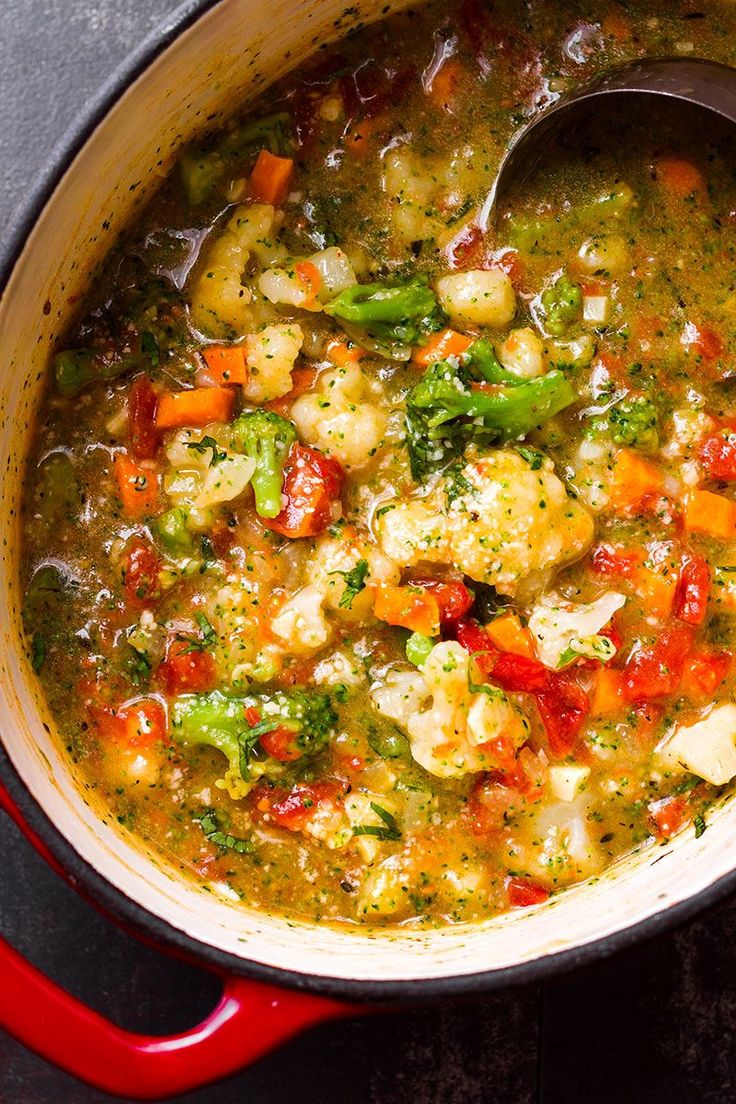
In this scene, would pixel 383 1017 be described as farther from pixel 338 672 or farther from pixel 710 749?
pixel 710 749

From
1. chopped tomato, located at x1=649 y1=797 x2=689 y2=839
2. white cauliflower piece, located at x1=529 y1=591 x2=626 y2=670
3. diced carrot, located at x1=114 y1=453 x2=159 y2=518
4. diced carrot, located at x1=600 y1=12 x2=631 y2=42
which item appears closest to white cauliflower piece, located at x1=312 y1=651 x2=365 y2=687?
white cauliflower piece, located at x1=529 y1=591 x2=626 y2=670

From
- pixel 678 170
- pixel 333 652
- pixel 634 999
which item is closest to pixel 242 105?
pixel 678 170

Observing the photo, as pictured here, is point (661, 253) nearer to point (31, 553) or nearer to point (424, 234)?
point (424, 234)

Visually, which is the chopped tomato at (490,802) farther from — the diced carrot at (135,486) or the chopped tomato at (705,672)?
the diced carrot at (135,486)

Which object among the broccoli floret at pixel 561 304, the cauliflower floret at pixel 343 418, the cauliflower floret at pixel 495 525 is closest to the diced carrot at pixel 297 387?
the cauliflower floret at pixel 343 418

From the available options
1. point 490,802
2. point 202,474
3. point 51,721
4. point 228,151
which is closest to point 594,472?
point 490,802

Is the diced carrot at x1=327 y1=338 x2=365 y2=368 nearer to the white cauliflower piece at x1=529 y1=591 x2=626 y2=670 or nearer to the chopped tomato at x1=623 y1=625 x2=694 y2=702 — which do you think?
the white cauliflower piece at x1=529 y1=591 x2=626 y2=670
